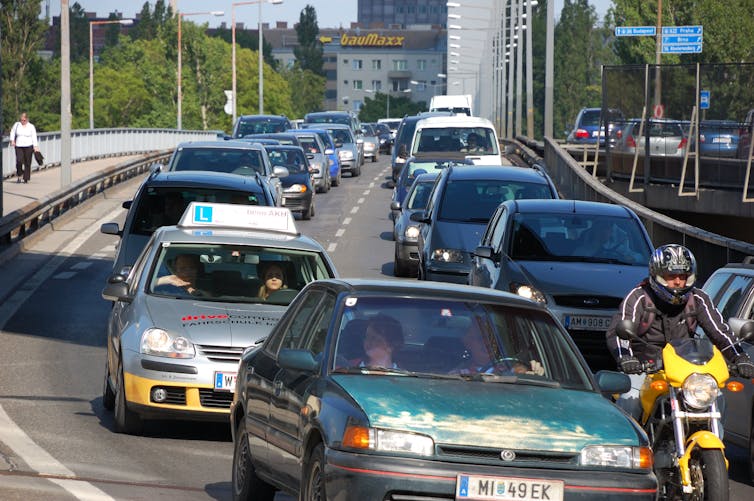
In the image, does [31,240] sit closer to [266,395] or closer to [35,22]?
[266,395]

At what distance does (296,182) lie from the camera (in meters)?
35.2

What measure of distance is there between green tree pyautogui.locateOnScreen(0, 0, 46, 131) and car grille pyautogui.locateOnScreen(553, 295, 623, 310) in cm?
7549

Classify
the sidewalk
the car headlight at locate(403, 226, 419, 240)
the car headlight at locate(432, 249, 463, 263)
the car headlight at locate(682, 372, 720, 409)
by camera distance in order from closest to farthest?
the car headlight at locate(682, 372, 720, 409) < the car headlight at locate(432, 249, 463, 263) < the car headlight at locate(403, 226, 419, 240) < the sidewalk

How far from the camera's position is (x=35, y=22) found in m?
88.6

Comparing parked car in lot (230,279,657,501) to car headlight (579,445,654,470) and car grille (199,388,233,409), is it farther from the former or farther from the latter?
car grille (199,388,233,409)

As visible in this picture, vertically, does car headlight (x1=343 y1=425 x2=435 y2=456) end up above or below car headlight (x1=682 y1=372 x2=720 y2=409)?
above

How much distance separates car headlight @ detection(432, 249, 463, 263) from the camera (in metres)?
20.2

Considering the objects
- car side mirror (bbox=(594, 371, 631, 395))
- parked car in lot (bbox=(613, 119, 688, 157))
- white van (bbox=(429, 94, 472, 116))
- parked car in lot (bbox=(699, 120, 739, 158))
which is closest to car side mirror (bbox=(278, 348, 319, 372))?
car side mirror (bbox=(594, 371, 631, 395))

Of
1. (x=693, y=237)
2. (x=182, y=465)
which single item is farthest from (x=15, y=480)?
(x=693, y=237)

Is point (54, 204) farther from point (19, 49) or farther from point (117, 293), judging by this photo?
point (19, 49)

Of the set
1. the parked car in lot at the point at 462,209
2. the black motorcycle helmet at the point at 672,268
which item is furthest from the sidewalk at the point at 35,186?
the black motorcycle helmet at the point at 672,268

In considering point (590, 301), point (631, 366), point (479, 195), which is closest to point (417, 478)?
point (631, 366)

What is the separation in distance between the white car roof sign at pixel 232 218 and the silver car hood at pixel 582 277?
9.13 ft

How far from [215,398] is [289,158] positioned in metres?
25.5
